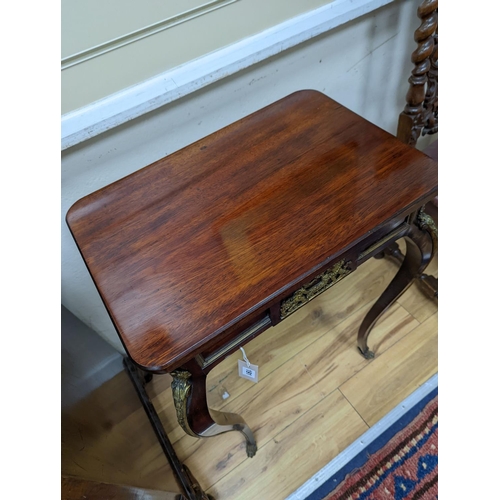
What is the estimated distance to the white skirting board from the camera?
65cm

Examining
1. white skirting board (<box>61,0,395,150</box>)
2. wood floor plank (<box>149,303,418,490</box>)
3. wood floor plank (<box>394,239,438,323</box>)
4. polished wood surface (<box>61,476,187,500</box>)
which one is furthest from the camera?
wood floor plank (<box>394,239,438,323</box>)

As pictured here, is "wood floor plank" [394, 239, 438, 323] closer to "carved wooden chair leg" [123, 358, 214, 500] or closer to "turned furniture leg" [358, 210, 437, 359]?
"turned furniture leg" [358, 210, 437, 359]

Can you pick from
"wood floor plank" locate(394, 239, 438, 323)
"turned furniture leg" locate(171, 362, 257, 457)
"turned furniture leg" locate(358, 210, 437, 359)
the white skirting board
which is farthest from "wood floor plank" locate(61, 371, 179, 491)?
"wood floor plank" locate(394, 239, 438, 323)

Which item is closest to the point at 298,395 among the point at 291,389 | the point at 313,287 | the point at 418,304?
the point at 291,389

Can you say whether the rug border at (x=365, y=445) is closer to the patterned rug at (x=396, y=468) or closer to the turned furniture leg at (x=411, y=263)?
the patterned rug at (x=396, y=468)

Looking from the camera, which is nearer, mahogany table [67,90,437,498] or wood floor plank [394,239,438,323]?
mahogany table [67,90,437,498]

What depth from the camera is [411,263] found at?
0.82 m

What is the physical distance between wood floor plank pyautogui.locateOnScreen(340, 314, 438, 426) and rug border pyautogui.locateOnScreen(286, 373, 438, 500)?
0.06 feet

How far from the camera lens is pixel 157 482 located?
783 mm

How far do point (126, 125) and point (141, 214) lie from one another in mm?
212
